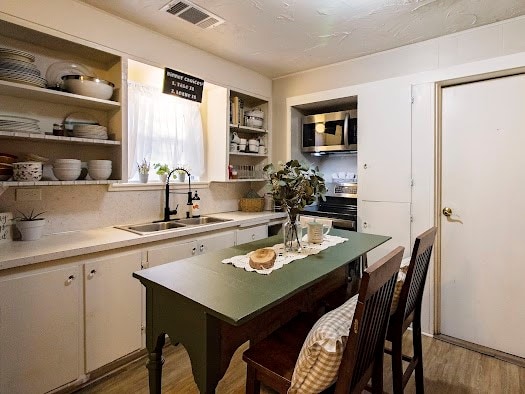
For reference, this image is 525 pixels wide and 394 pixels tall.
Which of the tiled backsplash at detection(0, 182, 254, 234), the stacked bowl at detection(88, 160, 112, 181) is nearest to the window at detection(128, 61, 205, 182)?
the tiled backsplash at detection(0, 182, 254, 234)

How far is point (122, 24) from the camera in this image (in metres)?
2.25

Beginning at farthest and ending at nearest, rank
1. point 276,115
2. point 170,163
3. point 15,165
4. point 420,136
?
point 276,115 < point 170,163 < point 420,136 < point 15,165

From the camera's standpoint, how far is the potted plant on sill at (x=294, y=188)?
68.7 inches

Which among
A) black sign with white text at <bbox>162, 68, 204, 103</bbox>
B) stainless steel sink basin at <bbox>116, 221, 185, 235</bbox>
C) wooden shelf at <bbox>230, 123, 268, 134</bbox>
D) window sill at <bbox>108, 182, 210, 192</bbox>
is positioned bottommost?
stainless steel sink basin at <bbox>116, 221, 185, 235</bbox>

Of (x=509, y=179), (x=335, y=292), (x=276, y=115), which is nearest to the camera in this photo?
(x=335, y=292)

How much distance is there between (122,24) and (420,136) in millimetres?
2488

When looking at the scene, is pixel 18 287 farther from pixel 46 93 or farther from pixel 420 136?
pixel 420 136

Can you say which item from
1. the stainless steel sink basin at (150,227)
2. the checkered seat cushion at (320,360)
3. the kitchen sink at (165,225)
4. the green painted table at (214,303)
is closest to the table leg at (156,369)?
the green painted table at (214,303)

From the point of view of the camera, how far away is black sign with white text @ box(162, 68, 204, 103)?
8.43 ft

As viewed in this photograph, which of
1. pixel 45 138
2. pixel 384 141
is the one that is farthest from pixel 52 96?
pixel 384 141

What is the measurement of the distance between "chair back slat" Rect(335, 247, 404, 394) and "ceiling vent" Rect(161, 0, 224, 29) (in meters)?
2.02

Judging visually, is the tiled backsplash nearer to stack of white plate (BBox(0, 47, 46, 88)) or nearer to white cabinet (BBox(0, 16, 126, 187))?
white cabinet (BBox(0, 16, 126, 187))

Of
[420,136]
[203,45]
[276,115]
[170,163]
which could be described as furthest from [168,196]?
[420,136]

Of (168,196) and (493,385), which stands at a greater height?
(168,196)
